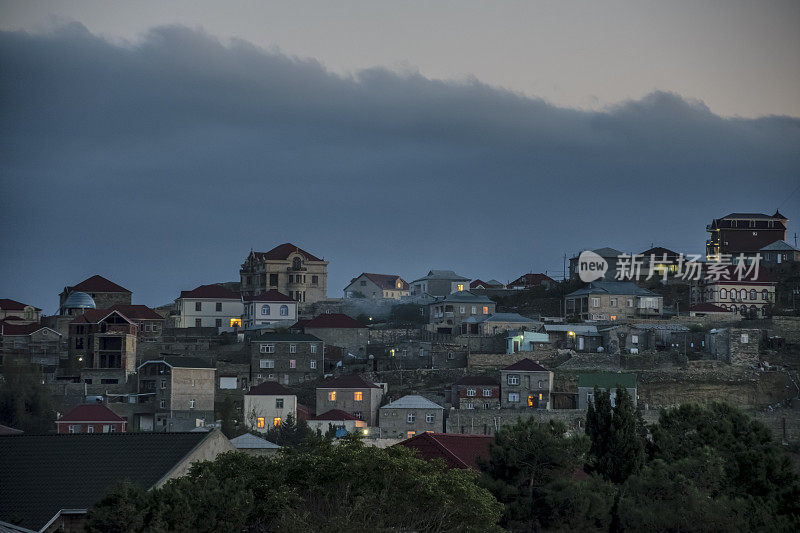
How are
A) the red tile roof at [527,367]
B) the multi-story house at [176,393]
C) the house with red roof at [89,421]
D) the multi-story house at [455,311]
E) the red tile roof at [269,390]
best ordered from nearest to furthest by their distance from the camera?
1. the house with red roof at [89,421]
2. the multi-story house at [176,393]
3. the red tile roof at [527,367]
4. the red tile roof at [269,390]
5. the multi-story house at [455,311]

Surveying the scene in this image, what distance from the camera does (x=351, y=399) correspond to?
224 ft

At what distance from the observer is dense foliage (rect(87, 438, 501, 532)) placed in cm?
2490

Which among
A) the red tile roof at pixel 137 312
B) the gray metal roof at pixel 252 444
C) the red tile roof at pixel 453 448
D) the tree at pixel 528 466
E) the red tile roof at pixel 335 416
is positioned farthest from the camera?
the red tile roof at pixel 137 312

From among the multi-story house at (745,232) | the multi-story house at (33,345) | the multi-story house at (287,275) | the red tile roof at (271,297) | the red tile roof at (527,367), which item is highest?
the multi-story house at (745,232)

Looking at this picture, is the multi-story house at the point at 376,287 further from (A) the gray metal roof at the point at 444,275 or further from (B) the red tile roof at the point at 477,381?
(B) the red tile roof at the point at 477,381

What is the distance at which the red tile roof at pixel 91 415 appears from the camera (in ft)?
204

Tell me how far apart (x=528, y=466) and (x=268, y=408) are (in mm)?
37187

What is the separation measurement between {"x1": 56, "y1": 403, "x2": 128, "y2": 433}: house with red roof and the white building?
7.85m

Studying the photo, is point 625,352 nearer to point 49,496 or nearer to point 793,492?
point 793,492

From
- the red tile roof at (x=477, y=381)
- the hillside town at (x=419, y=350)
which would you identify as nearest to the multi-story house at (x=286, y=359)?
the hillside town at (x=419, y=350)

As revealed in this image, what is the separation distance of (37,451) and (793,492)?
20.7m

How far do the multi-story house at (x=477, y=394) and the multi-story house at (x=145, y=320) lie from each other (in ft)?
86.8

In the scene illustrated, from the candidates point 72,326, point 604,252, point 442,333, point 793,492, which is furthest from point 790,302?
point 793,492

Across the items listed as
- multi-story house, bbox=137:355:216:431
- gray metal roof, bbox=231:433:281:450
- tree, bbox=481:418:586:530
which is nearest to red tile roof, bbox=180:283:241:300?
multi-story house, bbox=137:355:216:431
